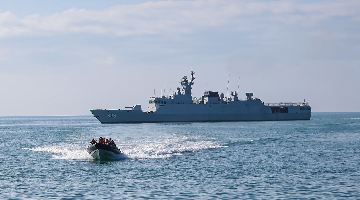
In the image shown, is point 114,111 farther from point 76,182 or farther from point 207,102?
point 76,182

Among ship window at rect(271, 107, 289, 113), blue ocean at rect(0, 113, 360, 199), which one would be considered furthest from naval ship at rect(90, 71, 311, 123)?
blue ocean at rect(0, 113, 360, 199)

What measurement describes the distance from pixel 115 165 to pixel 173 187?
393 inches

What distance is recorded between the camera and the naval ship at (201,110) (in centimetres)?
9794

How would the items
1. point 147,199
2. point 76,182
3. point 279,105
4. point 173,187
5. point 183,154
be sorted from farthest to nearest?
point 279,105 < point 183,154 < point 76,182 < point 173,187 < point 147,199

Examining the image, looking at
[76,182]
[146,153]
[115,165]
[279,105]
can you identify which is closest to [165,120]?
[279,105]

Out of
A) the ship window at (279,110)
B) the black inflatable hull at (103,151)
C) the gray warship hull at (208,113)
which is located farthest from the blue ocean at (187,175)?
the ship window at (279,110)

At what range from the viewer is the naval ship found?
321 ft

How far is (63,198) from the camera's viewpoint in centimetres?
1794

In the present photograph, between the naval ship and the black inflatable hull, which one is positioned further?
the naval ship

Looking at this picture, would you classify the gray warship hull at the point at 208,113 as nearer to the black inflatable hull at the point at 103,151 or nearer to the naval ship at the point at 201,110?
the naval ship at the point at 201,110

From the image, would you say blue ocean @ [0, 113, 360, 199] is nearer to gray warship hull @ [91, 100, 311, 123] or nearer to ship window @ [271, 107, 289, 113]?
gray warship hull @ [91, 100, 311, 123]

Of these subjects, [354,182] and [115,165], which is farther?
[115,165]

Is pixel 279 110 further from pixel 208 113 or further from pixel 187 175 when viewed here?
pixel 187 175

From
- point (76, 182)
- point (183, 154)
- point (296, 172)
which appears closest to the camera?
point (76, 182)
